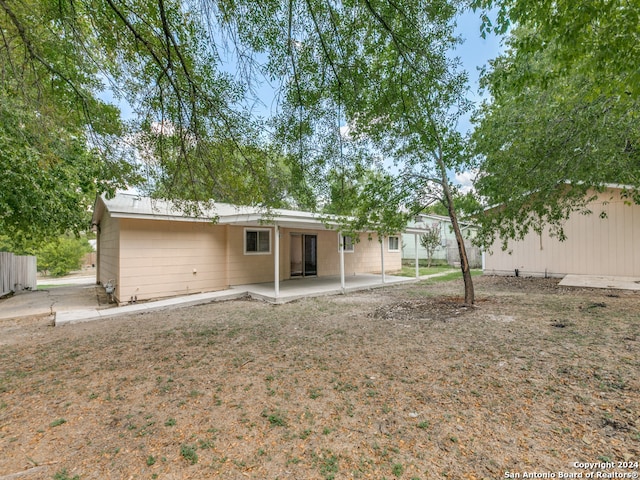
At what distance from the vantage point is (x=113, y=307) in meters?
7.19

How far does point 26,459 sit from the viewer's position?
210 cm

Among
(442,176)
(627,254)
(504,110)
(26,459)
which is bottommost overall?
(26,459)

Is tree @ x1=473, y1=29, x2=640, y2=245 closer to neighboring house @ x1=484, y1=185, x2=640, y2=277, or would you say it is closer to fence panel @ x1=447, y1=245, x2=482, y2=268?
neighboring house @ x1=484, y1=185, x2=640, y2=277

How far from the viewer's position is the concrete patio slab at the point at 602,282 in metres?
7.62

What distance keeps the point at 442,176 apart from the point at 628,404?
4684mm

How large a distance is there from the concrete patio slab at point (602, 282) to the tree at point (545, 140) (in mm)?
2851

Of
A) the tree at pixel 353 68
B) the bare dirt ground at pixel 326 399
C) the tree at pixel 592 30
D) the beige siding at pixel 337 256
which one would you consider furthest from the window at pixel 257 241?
the tree at pixel 592 30

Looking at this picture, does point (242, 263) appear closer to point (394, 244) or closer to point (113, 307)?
point (113, 307)

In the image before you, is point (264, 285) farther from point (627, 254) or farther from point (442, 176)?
point (627, 254)

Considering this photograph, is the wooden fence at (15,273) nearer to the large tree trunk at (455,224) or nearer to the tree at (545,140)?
the large tree trunk at (455,224)

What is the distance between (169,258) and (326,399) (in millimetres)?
6614

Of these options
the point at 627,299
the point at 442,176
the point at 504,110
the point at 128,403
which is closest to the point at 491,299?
the point at 627,299

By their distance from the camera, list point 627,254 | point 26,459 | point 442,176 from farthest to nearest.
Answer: point 627,254 → point 442,176 → point 26,459

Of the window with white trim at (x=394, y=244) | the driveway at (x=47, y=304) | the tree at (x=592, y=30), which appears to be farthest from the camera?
the window with white trim at (x=394, y=244)
